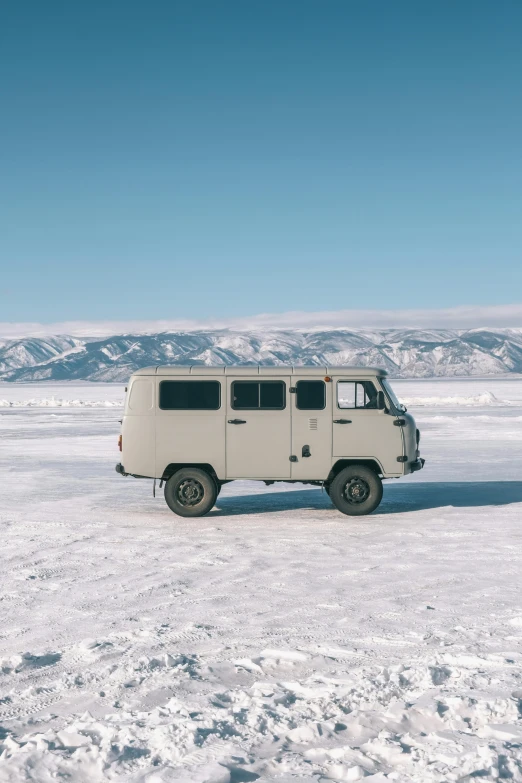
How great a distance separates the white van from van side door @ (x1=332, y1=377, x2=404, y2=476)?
0.05 ft

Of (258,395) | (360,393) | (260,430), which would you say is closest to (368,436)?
(360,393)

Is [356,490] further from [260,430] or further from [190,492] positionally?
[190,492]

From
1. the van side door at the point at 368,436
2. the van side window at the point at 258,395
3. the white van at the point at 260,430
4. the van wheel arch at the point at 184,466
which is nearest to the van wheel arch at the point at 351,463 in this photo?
the white van at the point at 260,430

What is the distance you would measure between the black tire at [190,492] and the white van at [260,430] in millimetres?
17

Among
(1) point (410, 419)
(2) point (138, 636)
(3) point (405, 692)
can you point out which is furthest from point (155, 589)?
(1) point (410, 419)

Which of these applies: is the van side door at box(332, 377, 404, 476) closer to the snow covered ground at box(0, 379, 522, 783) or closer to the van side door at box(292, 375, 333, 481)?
the van side door at box(292, 375, 333, 481)

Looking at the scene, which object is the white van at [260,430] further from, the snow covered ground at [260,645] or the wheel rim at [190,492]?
the snow covered ground at [260,645]

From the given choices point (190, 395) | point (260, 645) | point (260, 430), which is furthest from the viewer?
point (190, 395)

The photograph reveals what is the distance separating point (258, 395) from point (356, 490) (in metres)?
2.28

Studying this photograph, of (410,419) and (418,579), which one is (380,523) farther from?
(418,579)

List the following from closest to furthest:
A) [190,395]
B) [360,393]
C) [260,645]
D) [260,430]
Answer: [260,645] < [260,430] < [190,395] < [360,393]

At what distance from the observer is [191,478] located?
43.1 ft

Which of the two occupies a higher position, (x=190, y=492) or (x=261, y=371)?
(x=261, y=371)

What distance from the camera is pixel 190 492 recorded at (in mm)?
13156
